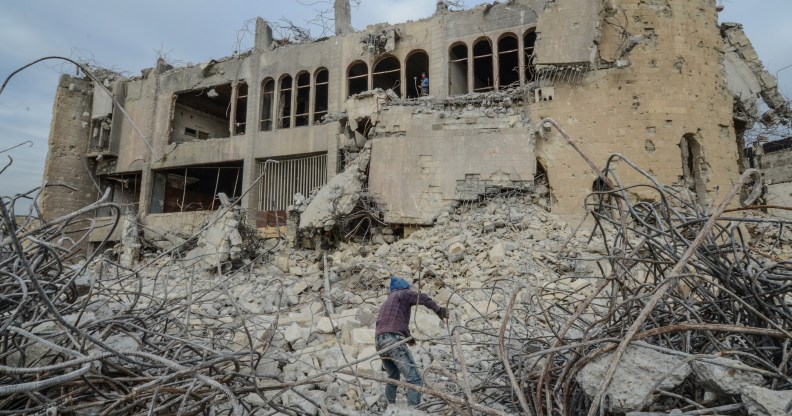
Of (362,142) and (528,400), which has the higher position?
(362,142)

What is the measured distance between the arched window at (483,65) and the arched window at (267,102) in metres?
7.27

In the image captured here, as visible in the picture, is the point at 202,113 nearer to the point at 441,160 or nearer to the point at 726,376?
the point at 441,160

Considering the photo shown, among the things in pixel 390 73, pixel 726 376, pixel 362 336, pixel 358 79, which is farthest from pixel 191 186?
pixel 726 376

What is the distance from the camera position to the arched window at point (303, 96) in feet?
47.3

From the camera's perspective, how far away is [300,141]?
13.6 m

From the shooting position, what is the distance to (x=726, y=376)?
162 cm

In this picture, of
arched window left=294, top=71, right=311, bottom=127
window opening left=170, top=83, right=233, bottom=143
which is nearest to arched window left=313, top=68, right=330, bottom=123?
arched window left=294, top=71, right=311, bottom=127

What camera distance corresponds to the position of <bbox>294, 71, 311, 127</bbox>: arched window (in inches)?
568

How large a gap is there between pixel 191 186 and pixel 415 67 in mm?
10715

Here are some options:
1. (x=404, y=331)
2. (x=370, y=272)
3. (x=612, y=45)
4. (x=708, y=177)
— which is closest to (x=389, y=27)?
(x=612, y=45)

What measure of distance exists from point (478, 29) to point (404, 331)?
10.8 m

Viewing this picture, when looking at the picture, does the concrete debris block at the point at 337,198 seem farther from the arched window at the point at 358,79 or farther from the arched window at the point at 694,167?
the arched window at the point at 694,167

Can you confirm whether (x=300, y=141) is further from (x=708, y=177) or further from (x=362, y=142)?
(x=708, y=177)

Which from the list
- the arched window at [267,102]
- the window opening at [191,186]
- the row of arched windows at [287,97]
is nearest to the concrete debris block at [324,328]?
the row of arched windows at [287,97]
